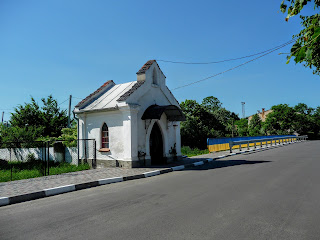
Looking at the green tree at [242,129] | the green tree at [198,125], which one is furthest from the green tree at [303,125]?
the green tree at [198,125]

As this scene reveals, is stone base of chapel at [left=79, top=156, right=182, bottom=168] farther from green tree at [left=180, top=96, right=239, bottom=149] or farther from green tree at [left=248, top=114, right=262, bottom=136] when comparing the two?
green tree at [left=248, top=114, right=262, bottom=136]

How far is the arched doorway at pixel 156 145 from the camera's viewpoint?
14.8 meters

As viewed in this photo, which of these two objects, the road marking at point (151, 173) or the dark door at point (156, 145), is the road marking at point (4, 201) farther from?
the dark door at point (156, 145)

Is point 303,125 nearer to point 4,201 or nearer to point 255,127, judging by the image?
point 255,127

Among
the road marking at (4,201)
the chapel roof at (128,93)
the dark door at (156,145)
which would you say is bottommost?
the road marking at (4,201)

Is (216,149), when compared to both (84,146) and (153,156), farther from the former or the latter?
(84,146)

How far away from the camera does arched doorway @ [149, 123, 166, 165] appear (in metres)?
14.8

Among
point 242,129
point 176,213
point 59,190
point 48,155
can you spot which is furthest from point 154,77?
point 242,129

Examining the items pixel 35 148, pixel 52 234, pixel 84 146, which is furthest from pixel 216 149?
pixel 52 234

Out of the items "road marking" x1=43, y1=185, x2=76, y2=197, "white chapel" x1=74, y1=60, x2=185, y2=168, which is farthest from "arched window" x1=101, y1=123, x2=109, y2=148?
"road marking" x1=43, y1=185, x2=76, y2=197

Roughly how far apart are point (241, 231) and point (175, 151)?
11655 millimetres

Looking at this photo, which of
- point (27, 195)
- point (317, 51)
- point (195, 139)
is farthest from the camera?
point (195, 139)

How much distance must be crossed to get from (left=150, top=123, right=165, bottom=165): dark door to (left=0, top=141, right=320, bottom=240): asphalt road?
684 centimetres

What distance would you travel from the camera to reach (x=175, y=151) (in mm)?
15625
